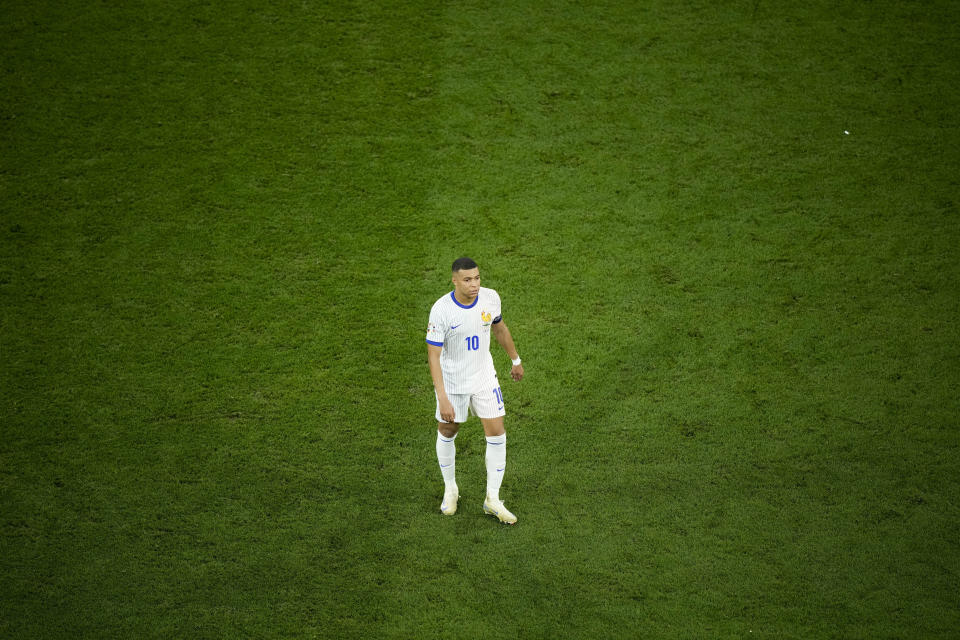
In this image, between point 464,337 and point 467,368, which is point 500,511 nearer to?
point 467,368

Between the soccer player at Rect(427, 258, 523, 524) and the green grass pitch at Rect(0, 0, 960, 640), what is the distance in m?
0.36

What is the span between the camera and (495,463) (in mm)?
4703

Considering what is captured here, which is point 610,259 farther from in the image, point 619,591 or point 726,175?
point 619,591

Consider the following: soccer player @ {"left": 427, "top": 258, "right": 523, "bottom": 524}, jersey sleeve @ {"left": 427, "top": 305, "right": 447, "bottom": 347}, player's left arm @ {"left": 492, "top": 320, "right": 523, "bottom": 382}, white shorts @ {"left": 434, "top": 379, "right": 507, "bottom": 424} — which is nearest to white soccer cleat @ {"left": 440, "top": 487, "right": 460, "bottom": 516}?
soccer player @ {"left": 427, "top": 258, "right": 523, "bottom": 524}

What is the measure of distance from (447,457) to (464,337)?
835mm

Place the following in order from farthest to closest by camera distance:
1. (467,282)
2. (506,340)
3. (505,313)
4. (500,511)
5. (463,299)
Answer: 1. (505,313)
2. (500,511)
3. (506,340)
4. (463,299)
5. (467,282)

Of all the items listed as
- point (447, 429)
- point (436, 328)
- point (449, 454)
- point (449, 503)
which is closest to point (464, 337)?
point (436, 328)

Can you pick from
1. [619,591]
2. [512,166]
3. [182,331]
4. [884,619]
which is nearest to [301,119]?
[512,166]

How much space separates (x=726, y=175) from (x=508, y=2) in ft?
11.6

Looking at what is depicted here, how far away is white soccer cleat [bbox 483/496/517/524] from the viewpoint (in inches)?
188

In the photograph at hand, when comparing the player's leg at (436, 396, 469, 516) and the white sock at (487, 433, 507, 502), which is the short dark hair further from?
the white sock at (487, 433, 507, 502)

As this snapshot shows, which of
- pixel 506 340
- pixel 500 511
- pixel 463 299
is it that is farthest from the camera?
pixel 500 511

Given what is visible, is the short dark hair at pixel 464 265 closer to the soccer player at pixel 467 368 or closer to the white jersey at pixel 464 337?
the soccer player at pixel 467 368

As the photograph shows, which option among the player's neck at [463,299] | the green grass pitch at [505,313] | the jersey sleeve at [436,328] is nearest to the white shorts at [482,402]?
the jersey sleeve at [436,328]
